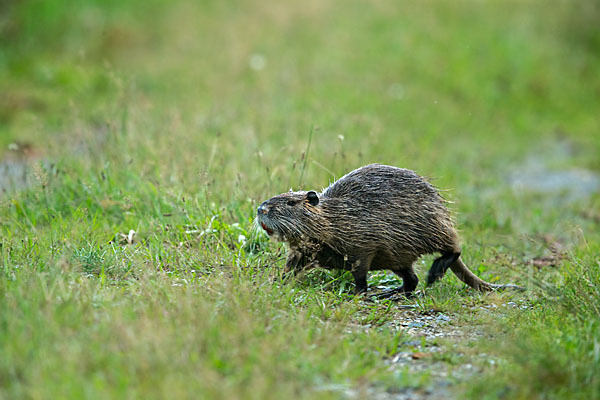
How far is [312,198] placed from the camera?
190 inches

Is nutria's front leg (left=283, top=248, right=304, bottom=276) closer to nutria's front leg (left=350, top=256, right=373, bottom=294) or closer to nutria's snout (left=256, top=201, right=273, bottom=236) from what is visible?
nutria's snout (left=256, top=201, right=273, bottom=236)

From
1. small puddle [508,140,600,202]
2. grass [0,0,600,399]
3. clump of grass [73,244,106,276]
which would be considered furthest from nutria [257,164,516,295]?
small puddle [508,140,600,202]

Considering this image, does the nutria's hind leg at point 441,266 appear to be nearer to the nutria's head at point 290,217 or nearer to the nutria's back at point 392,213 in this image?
the nutria's back at point 392,213

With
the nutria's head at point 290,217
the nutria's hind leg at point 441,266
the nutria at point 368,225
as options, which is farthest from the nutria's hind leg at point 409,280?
the nutria's head at point 290,217

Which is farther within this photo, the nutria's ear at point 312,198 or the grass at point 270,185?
the nutria's ear at point 312,198

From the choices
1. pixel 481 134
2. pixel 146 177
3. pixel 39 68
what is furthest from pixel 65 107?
pixel 481 134

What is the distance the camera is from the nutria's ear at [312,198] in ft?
15.8

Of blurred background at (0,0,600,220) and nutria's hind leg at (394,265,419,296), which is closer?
nutria's hind leg at (394,265,419,296)

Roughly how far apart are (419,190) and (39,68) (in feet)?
27.5

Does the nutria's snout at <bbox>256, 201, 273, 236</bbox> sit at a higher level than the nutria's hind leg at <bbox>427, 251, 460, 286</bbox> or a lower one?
higher

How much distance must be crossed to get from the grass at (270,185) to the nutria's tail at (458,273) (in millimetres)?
145

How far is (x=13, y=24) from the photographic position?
497 inches

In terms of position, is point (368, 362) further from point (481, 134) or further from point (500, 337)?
point (481, 134)

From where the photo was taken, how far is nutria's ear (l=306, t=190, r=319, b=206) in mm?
4812
